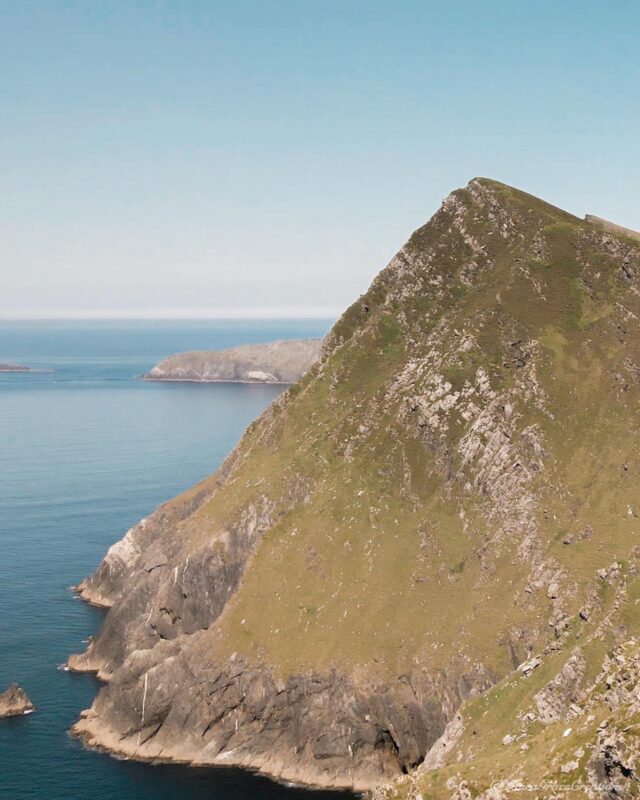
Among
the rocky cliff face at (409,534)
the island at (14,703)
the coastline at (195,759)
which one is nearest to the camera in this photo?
the coastline at (195,759)

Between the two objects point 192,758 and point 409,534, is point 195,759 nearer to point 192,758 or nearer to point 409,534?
point 192,758

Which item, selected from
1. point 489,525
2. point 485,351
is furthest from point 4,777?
point 485,351

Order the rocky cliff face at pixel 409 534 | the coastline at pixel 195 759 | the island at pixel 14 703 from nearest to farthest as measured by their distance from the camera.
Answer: the coastline at pixel 195 759, the rocky cliff face at pixel 409 534, the island at pixel 14 703

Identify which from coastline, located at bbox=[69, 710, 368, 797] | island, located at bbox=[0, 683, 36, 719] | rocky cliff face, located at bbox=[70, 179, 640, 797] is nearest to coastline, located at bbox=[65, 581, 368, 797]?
coastline, located at bbox=[69, 710, 368, 797]

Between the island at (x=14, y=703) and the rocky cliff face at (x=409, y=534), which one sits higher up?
the rocky cliff face at (x=409, y=534)

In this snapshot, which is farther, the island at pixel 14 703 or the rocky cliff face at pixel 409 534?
the island at pixel 14 703

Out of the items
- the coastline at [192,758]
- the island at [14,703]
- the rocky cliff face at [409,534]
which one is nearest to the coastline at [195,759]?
the coastline at [192,758]

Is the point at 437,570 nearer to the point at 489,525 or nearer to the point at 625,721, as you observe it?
the point at 489,525

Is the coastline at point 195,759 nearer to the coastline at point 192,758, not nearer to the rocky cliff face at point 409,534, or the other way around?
the coastline at point 192,758
